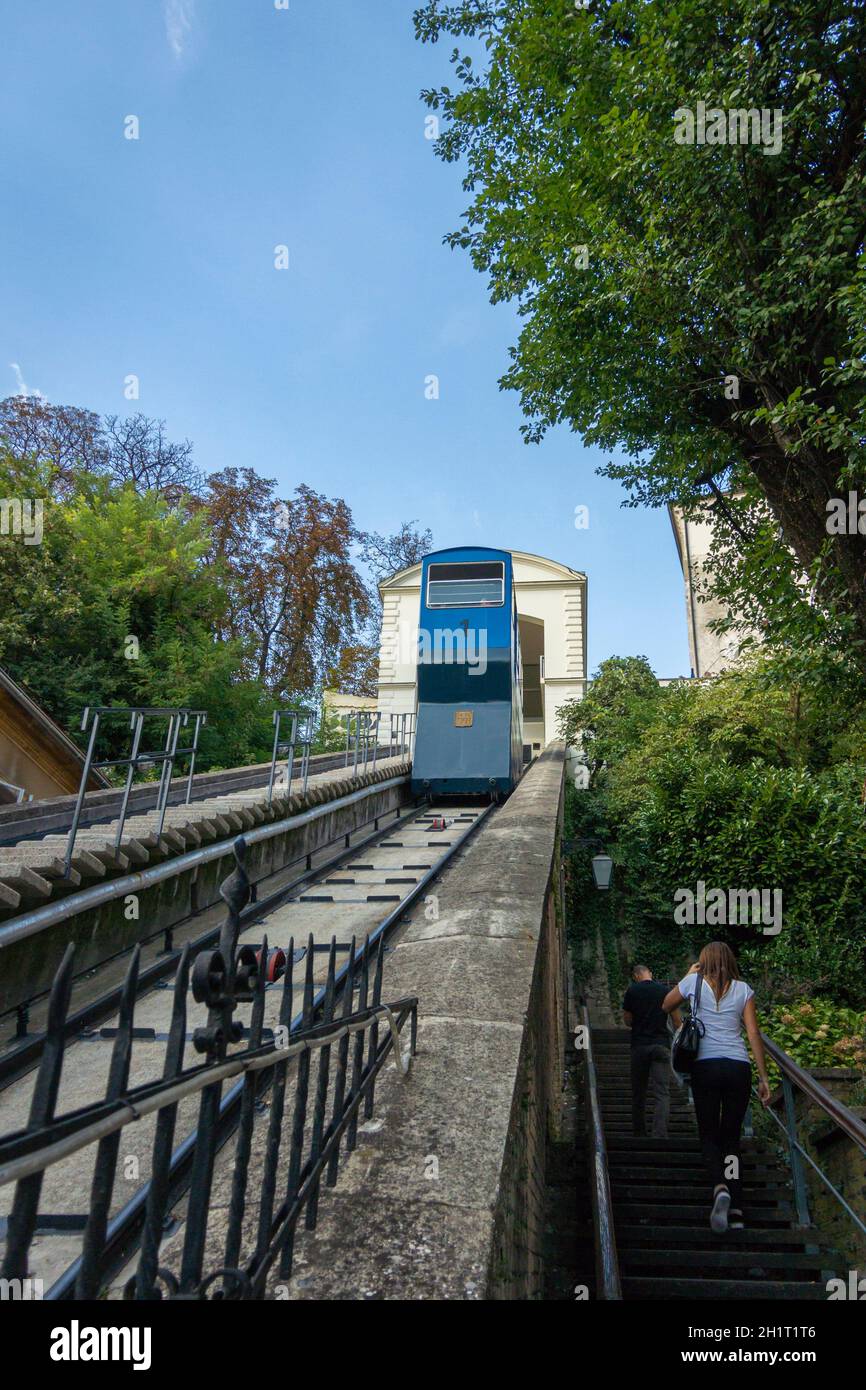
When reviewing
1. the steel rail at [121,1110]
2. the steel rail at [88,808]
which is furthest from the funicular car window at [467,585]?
the steel rail at [121,1110]

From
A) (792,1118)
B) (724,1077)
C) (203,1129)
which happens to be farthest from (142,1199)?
(792,1118)

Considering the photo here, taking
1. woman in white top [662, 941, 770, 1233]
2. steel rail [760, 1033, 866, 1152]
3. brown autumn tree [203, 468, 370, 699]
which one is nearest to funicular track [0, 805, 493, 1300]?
woman in white top [662, 941, 770, 1233]

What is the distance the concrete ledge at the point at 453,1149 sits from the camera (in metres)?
1.64

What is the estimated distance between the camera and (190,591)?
16516 mm

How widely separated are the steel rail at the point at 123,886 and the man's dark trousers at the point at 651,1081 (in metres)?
3.53

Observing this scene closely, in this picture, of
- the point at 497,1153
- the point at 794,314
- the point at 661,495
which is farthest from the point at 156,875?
the point at 661,495

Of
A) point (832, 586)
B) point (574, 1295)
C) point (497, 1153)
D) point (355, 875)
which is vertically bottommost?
point (574, 1295)

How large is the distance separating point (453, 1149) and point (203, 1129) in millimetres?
1045

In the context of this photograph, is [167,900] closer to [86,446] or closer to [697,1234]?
[697,1234]

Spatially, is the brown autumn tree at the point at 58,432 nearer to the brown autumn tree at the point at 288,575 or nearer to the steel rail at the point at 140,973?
the brown autumn tree at the point at 288,575

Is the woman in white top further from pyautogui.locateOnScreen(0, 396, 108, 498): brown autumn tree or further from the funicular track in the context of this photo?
pyautogui.locateOnScreen(0, 396, 108, 498): brown autumn tree

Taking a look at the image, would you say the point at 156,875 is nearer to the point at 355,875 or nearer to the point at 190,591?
the point at 355,875

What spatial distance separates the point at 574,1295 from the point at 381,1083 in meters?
2.60
